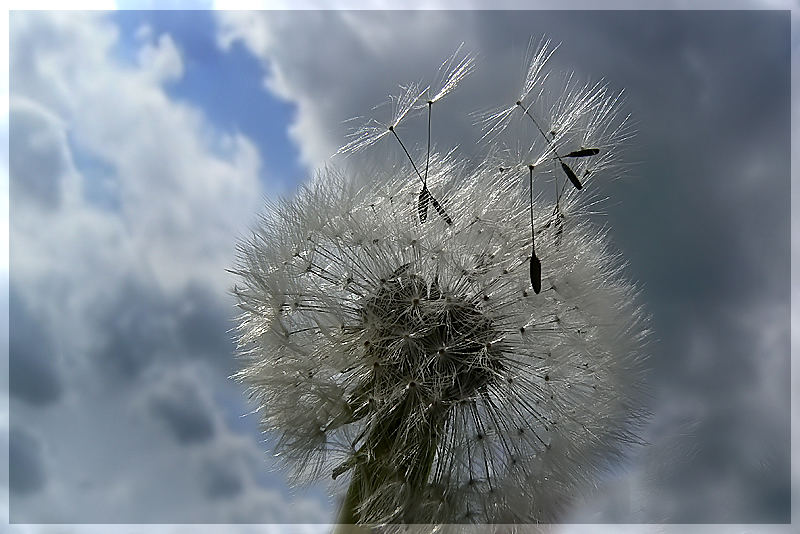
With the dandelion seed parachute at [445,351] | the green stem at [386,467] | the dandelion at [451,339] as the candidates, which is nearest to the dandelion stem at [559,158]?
the dandelion at [451,339]

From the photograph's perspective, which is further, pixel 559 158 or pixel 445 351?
pixel 559 158

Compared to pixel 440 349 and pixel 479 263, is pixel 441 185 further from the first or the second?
pixel 440 349

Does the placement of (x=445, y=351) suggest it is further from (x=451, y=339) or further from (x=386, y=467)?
(x=386, y=467)

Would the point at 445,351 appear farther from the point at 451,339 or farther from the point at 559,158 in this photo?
the point at 559,158

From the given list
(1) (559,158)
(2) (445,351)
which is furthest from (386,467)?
(1) (559,158)

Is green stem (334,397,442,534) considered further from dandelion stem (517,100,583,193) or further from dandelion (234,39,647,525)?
dandelion stem (517,100,583,193)

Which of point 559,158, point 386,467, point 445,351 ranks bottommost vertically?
point 386,467

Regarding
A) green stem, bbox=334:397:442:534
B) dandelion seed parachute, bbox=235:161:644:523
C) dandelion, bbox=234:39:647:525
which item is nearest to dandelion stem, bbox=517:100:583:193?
dandelion, bbox=234:39:647:525

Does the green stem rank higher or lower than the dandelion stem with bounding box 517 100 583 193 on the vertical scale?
lower

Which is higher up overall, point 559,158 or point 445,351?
point 559,158
